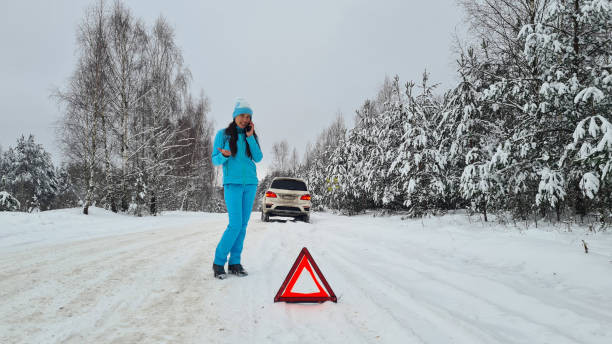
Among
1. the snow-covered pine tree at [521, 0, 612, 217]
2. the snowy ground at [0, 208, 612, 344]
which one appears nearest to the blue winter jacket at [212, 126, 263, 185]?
the snowy ground at [0, 208, 612, 344]

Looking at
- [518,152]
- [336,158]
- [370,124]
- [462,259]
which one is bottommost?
[462,259]

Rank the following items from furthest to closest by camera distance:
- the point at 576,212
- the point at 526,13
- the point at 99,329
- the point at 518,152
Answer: the point at 526,13 → the point at 576,212 → the point at 518,152 → the point at 99,329

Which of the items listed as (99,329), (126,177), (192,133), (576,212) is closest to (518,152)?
(576,212)

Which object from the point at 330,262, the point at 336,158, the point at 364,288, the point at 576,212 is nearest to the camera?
the point at 364,288

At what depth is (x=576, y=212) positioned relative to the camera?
317 inches

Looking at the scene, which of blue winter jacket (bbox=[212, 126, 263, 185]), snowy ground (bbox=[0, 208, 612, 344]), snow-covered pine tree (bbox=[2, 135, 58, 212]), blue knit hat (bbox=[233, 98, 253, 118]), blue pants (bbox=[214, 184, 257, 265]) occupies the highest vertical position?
snow-covered pine tree (bbox=[2, 135, 58, 212])

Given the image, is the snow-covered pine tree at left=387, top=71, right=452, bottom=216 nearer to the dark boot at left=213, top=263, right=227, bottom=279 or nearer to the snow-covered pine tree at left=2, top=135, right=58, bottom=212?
the dark boot at left=213, top=263, right=227, bottom=279

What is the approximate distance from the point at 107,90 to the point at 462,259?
15812mm

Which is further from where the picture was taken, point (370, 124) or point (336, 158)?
point (336, 158)

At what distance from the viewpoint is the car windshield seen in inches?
444

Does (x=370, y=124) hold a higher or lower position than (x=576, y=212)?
higher

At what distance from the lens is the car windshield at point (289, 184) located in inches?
444

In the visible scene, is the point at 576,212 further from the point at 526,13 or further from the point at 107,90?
the point at 107,90

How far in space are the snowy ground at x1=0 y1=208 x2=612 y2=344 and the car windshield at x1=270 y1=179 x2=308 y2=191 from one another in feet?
22.3
